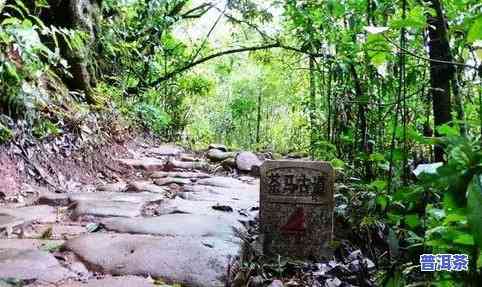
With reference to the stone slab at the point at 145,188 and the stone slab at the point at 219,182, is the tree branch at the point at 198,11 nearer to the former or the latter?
the stone slab at the point at 219,182

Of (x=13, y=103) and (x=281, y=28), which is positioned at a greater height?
(x=281, y=28)

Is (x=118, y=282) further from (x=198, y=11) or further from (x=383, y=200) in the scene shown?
(x=198, y=11)

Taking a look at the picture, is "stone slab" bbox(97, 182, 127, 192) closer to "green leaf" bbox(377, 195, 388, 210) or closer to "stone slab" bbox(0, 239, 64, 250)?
"stone slab" bbox(0, 239, 64, 250)

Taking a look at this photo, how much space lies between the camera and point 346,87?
3.82 m

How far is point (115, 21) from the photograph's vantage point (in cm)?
655

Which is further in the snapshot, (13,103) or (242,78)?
(242,78)

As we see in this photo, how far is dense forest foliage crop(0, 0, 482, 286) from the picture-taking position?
1.41 m

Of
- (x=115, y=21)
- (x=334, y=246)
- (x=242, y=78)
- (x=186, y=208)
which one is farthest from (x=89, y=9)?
(x=242, y=78)

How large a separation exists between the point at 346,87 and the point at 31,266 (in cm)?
277

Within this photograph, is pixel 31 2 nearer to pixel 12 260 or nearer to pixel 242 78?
pixel 12 260

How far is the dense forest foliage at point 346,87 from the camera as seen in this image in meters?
1.41

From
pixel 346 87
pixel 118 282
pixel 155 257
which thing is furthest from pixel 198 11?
pixel 118 282

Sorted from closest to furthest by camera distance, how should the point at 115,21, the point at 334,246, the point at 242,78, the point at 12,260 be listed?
the point at 12,260
the point at 334,246
the point at 115,21
the point at 242,78

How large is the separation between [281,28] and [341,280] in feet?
19.2
